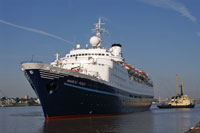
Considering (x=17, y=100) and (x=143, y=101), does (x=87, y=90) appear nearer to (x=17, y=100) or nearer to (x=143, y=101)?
(x=143, y=101)

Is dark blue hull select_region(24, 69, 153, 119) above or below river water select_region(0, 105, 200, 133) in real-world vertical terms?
above

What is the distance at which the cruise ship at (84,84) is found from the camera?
26547mm

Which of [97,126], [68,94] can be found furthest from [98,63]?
[97,126]

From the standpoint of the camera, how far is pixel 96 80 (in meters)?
30.4

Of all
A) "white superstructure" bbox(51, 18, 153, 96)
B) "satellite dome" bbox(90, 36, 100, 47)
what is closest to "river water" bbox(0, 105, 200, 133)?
"white superstructure" bbox(51, 18, 153, 96)

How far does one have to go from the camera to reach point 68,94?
27.1m

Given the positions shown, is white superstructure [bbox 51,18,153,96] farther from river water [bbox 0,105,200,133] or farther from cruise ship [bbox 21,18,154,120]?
river water [bbox 0,105,200,133]

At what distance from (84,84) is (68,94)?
253 cm

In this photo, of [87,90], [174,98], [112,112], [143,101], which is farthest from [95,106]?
[174,98]

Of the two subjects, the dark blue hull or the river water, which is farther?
the dark blue hull

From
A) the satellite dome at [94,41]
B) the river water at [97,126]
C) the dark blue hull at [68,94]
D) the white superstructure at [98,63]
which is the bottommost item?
the river water at [97,126]

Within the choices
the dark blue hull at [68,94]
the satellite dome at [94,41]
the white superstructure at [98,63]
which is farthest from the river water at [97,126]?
the satellite dome at [94,41]

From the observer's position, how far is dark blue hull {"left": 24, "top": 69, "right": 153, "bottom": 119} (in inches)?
1043

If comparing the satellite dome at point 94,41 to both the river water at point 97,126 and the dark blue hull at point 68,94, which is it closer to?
the dark blue hull at point 68,94
